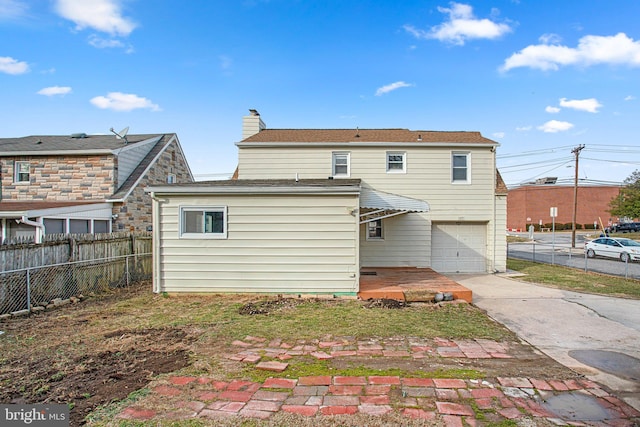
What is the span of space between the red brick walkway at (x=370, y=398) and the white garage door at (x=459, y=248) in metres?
9.48

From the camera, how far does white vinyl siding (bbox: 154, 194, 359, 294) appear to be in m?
8.55

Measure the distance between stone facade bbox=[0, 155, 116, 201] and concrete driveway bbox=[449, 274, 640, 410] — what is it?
15549mm

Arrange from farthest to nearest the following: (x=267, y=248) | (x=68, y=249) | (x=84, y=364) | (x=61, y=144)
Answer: (x=61, y=144) < (x=68, y=249) < (x=267, y=248) < (x=84, y=364)

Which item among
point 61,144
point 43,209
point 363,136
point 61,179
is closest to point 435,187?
point 363,136

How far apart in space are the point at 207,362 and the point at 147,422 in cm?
142

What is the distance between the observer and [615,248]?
19672 millimetres

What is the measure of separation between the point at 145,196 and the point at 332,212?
11.8 metres

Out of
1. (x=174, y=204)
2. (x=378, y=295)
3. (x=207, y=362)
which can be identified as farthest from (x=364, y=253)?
(x=207, y=362)

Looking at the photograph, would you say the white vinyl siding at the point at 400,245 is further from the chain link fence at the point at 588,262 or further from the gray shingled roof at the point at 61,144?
the gray shingled roof at the point at 61,144

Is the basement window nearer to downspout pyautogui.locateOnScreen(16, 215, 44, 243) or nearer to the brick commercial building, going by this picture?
downspout pyautogui.locateOnScreen(16, 215, 44, 243)

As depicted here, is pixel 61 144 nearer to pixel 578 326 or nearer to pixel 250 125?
pixel 250 125

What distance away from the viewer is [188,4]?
11781 mm

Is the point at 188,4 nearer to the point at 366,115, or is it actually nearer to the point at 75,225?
the point at 75,225

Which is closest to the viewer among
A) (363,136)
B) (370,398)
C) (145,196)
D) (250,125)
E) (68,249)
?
(370,398)
